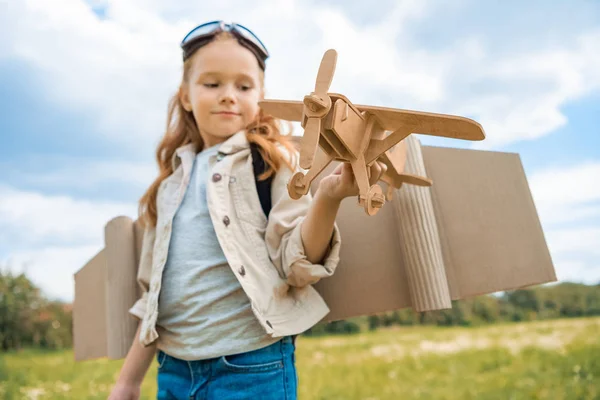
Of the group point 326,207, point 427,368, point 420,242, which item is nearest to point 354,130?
point 326,207

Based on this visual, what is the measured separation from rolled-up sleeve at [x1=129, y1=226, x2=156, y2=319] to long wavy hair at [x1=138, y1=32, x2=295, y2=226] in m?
0.04

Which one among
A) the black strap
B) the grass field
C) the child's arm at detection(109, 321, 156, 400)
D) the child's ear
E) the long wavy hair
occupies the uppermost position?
the child's ear

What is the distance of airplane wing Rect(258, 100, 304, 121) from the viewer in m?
1.02

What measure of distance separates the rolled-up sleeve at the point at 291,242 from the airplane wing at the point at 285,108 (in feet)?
0.93

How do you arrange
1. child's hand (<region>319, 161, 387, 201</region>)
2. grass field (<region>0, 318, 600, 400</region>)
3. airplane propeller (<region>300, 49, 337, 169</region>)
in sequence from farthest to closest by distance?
grass field (<region>0, 318, 600, 400</region>)
child's hand (<region>319, 161, 387, 201</region>)
airplane propeller (<region>300, 49, 337, 169</region>)

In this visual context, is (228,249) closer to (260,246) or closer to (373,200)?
(260,246)

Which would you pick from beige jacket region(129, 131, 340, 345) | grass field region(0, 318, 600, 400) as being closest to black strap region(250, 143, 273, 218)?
beige jacket region(129, 131, 340, 345)

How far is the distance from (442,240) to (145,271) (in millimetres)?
951

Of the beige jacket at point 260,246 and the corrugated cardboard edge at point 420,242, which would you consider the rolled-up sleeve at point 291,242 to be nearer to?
the beige jacket at point 260,246

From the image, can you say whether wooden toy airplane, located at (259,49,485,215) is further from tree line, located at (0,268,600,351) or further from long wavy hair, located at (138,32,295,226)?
tree line, located at (0,268,600,351)

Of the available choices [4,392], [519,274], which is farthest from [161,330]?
[4,392]

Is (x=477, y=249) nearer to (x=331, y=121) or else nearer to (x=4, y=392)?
(x=331, y=121)

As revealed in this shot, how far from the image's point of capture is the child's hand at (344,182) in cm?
97

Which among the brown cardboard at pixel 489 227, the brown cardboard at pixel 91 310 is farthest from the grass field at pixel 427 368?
the brown cardboard at pixel 489 227
